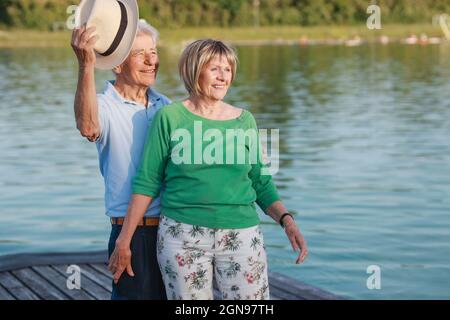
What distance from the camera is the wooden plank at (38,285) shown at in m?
6.12

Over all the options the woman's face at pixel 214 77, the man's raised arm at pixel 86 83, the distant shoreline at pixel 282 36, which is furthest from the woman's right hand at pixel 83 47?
the distant shoreline at pixel 282 36

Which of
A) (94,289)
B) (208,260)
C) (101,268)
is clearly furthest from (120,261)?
(101,268)

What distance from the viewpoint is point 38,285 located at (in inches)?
252

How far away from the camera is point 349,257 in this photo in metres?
8.74

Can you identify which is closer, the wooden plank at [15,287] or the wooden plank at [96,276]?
the wooden plank at [15,287]

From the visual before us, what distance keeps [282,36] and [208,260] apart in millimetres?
58046

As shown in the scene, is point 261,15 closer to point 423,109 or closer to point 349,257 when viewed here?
point 423,109

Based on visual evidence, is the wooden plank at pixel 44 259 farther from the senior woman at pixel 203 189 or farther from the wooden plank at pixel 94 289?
the senior woman at pixel 203 189

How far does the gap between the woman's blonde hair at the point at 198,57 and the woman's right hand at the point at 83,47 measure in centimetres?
32

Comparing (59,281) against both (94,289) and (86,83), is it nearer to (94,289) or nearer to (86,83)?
(94,289)

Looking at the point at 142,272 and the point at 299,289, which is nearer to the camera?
the point at 142,272

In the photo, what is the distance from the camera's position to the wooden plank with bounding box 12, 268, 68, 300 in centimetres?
612
